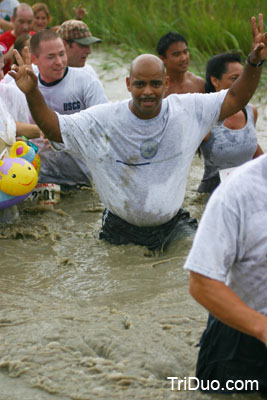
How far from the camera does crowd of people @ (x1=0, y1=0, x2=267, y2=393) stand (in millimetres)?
2701

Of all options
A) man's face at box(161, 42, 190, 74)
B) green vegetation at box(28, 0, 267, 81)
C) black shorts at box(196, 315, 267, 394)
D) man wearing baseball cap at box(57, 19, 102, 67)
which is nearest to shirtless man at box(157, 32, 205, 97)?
man's face at box(161, 42, 190, 74)

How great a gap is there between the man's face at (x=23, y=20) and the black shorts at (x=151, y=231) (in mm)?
4238

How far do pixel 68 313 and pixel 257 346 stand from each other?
1.43 meters

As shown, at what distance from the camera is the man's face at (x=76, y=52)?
25.1ft

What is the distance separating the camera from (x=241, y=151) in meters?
6.26

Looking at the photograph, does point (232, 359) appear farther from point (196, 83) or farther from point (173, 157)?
point (196, 83)

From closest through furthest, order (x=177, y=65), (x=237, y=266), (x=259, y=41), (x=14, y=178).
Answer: (x=237, y=266) < (x=259, y=41) < (x=14, y=178) < (x=177, y=65)

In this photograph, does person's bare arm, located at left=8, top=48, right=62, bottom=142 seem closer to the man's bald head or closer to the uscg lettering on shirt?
the man's bald head

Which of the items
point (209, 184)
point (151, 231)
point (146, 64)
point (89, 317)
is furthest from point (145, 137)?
point (209, 184)

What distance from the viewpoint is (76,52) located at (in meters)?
7.68

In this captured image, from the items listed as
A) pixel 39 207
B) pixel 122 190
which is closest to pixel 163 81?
pixel 122 190

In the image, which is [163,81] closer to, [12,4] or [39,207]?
[39,207]

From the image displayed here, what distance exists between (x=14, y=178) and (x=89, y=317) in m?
1.92

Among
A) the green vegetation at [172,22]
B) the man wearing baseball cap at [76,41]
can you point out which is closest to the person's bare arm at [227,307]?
the man wearing baseball cap at [76,41]
